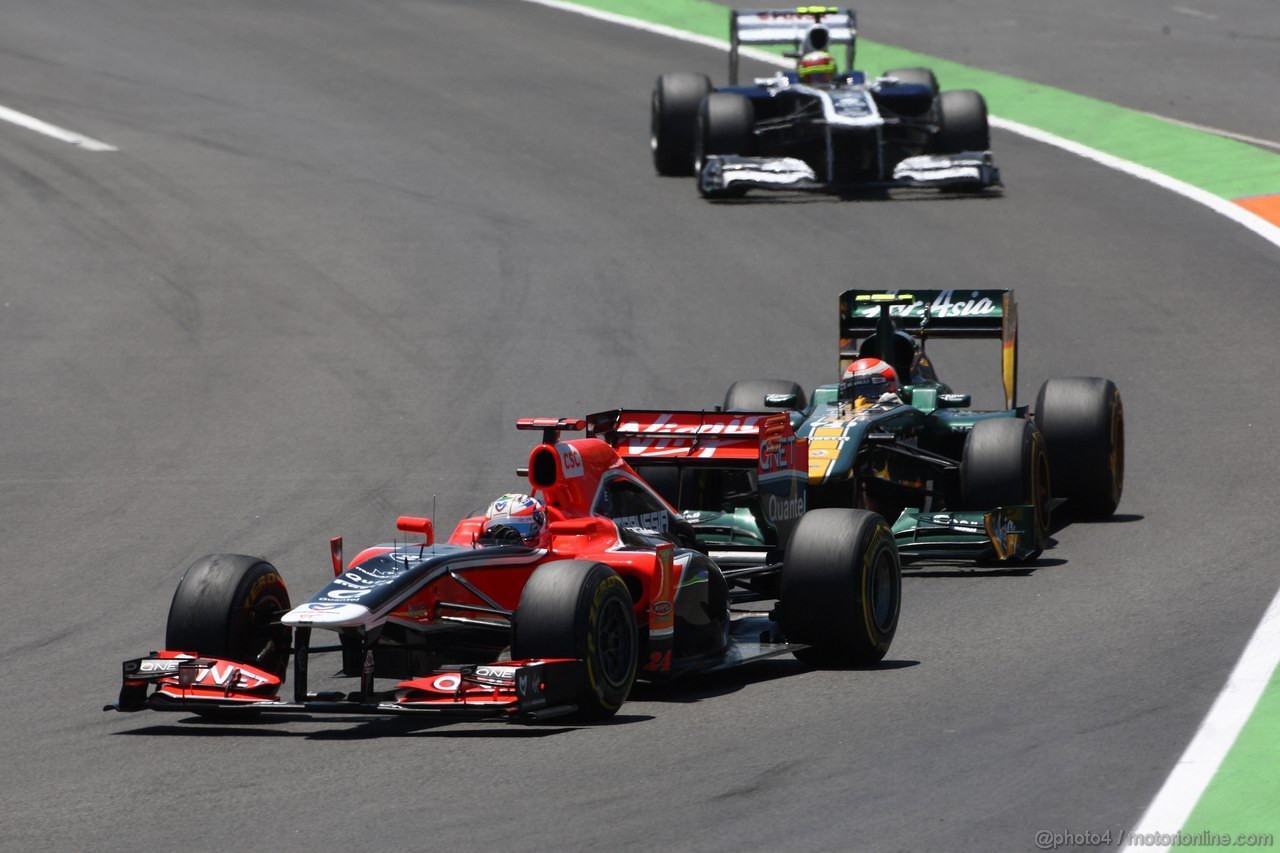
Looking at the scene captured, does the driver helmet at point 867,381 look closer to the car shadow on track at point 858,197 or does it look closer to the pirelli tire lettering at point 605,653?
the pirelli tire lettering at point 605,653

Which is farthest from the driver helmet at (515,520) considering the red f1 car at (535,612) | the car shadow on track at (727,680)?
the car shadow on track at (727,680)

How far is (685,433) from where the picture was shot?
41.4 feet

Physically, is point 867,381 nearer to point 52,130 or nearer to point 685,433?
point 685,433

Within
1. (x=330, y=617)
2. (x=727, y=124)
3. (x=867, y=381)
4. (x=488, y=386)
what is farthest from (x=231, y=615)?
(x=727, y=124)

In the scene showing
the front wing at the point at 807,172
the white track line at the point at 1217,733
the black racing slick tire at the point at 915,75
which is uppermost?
the black racing slick tire at the point at 915,75

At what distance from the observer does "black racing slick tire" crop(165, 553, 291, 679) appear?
10.1 metres

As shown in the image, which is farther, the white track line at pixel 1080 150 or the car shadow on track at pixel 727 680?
the white track line at pixel 1080 150

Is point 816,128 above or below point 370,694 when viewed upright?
above

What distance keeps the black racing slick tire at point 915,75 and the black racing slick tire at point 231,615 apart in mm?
17937

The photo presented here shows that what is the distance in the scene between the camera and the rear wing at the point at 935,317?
16.1 metres

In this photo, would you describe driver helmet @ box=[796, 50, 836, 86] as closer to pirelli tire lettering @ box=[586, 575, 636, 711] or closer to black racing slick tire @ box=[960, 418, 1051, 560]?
black racing slick tire @ box=[960, 418, 1051, 560]

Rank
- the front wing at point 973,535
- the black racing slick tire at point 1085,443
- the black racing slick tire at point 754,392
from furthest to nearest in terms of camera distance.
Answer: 1. the black racing slick tire at point 754,392
2. the black racing slick tire at point 1085,443
3. the front wing at point 973,535

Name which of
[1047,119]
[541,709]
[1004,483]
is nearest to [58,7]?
[1047,119]

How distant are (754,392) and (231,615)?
6.66 metres
